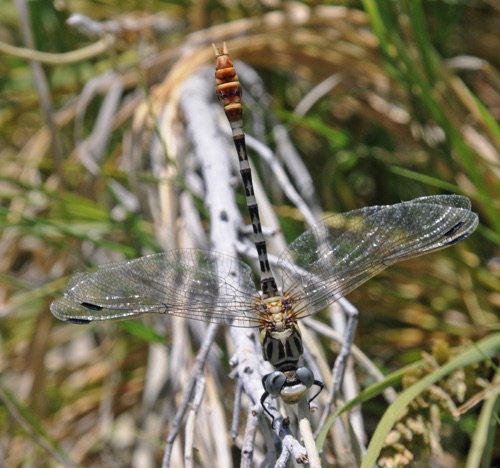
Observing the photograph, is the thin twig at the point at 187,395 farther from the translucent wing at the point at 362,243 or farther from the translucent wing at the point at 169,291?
the translucent wing at the point at 362,243

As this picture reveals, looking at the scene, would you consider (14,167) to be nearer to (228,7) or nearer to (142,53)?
(142,53)

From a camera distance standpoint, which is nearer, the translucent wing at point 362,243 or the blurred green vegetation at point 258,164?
the translucent wing at point 362,243

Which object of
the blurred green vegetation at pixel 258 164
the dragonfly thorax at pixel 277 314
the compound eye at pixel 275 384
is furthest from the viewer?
the blurred green vegetation at pixel 258 164

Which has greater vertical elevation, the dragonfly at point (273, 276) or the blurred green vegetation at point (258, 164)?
the blurred green vegetation at point (258, 164)

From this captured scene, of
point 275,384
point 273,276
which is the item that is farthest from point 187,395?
point 273,276

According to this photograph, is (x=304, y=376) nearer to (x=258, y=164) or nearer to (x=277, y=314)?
(x=277, y=314)

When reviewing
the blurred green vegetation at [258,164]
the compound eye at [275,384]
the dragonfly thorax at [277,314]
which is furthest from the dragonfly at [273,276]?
the blurred green vegetation at [258,164]
